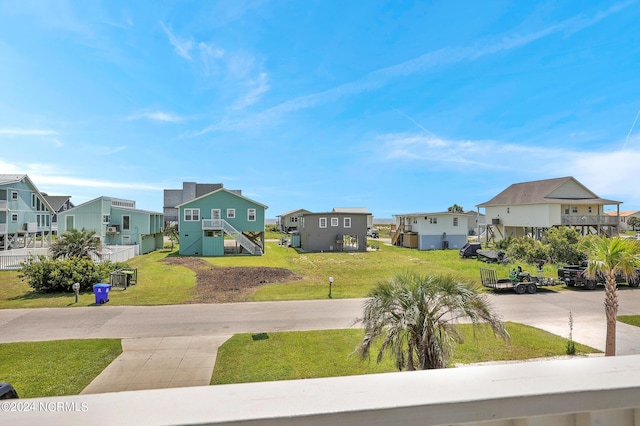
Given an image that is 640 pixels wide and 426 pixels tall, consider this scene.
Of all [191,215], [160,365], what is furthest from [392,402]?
[191,215]

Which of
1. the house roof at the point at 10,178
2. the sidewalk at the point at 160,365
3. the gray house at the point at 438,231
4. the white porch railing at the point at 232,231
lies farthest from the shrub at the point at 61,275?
the gray house at the point at 438,231

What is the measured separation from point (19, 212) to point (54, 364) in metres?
29.9

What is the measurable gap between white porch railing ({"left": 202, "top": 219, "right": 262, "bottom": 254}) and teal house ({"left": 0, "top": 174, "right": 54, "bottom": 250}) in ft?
50.5

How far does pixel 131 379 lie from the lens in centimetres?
748

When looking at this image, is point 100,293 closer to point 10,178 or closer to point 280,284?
point 280,284

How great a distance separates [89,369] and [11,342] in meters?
3.74

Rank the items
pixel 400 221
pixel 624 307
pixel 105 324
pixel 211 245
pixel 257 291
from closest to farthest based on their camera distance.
A: pixel 105 324 < pixel 624 307 < pixel 257 291 < pixel 211 245 < pixel 400 221

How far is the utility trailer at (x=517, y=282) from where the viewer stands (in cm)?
1616

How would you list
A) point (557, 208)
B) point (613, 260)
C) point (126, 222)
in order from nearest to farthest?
point (613, 260)
point (126, 222)
point (557, 208)

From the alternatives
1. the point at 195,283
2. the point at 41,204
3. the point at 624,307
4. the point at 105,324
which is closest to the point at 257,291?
the point at 195,283

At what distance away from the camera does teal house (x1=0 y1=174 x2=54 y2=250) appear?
28.1m

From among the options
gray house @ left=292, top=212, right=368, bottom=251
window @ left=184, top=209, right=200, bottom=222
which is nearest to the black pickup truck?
gray house @ left=292, top=212, right=368, bottom=251

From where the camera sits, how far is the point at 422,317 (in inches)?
250

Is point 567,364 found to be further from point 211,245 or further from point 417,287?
point 211,245
